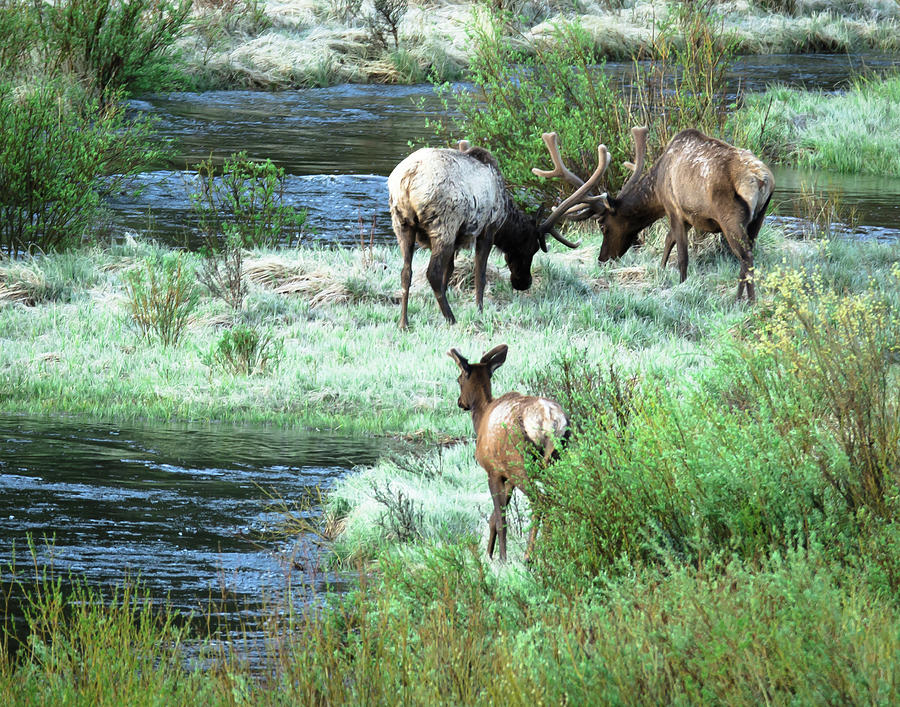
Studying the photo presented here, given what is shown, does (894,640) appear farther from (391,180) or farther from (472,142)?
(472,142)

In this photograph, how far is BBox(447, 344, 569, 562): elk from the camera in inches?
225

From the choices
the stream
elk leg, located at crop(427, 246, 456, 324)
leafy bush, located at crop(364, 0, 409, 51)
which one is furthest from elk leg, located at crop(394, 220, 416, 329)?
leafy bush, located at crop(364, 0, 409, 51)

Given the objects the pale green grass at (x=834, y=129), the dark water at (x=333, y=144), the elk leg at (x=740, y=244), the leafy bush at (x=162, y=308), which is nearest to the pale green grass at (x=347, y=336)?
the leafy bush at (x=162, y=308)

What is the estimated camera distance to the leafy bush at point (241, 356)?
10070 mm

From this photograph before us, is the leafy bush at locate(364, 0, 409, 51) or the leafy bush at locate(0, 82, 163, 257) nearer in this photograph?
the leafy bush at locate(0, 82, 163, 257)

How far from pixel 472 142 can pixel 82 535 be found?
30.0 ft

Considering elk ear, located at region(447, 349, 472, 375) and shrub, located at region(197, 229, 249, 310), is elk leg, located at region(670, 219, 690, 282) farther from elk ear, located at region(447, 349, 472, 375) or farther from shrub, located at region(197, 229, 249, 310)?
elk ear, located at region(447, 349, 472, 375)

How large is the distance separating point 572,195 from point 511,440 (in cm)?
711

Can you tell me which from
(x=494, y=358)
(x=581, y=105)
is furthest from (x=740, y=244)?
(x=494, y=358)

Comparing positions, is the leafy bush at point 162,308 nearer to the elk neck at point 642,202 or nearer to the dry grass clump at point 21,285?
the dry grass clump at point 21,285

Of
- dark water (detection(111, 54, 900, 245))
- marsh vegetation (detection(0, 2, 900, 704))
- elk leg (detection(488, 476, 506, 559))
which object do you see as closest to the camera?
marsh vegetation (detection(0, 2, 900, 704))

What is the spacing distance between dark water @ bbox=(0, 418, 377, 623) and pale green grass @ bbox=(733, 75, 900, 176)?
13.2 metres

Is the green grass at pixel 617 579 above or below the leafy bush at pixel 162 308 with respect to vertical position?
above

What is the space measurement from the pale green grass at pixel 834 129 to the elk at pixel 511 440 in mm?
14624
